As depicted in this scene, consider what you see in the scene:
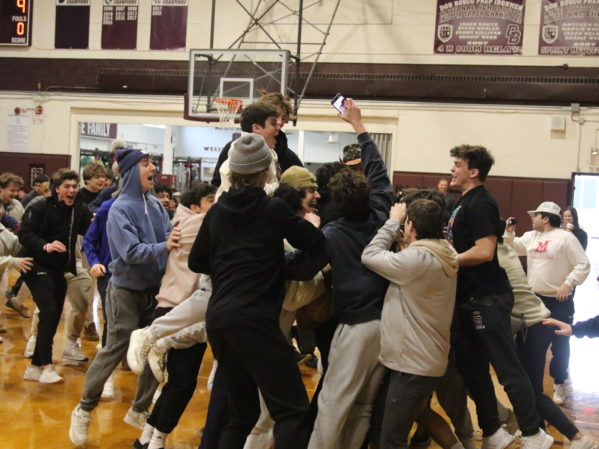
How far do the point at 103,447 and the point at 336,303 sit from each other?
195cm

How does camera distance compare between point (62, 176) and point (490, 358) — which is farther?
point (62, 176)

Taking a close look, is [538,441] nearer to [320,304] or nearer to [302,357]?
[320,304]

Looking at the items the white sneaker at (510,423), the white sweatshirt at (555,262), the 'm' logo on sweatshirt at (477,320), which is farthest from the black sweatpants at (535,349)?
the white sweatshirt at (555,262)

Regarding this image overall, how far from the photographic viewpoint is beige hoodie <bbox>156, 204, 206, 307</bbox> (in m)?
4.21

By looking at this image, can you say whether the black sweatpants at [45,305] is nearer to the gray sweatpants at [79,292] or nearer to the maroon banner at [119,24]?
the gray sweatpants at [79,292]

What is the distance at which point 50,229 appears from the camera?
599cm

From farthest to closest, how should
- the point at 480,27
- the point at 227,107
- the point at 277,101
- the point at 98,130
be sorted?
1. the point at 98,130
2. the point at 480,27
3. the point at 227,107
4. the point at 277,101

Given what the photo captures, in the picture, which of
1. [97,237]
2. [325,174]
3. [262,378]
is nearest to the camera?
[262,378]

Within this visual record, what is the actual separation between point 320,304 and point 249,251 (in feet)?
2.38

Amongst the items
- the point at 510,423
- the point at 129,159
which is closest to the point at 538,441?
the point at 510,423

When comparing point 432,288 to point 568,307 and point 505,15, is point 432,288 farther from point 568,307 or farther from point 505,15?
point 505,15

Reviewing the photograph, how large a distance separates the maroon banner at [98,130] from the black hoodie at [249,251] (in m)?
13.2

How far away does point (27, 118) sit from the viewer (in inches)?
547

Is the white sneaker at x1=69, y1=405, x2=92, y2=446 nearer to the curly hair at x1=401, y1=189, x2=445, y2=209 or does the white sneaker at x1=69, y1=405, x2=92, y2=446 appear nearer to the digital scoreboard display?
the curly hair at x1=401, y1=189, x2=445, y2=209
